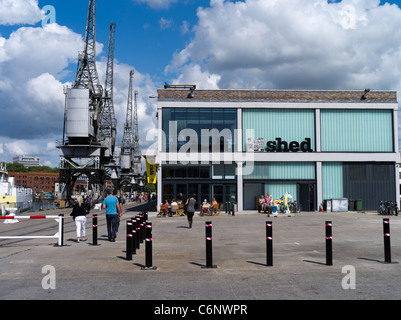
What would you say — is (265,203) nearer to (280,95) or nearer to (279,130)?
(279,130)

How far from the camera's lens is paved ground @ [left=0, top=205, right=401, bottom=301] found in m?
6.98

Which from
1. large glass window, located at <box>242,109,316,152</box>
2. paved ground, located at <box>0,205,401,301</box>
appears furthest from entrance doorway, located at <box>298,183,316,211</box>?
paved ground, located at <box>0,205,401,301</box>

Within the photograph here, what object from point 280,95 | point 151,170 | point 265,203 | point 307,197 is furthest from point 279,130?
point 151,170

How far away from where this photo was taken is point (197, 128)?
1403 inches

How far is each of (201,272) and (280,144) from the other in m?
28.3

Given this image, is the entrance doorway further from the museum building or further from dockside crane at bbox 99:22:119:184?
dockside crane at bbox 99:22:119:184

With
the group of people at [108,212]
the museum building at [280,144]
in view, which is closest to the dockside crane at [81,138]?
the museum building at [280,144]

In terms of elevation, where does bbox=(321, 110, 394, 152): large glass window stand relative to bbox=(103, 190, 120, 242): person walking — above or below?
above

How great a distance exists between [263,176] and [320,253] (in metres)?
24.6

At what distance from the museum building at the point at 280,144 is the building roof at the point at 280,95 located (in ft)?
0.29

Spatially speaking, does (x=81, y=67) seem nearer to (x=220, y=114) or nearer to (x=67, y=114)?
(x=67, y=114)

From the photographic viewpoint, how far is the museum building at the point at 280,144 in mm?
35500

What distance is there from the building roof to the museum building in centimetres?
9

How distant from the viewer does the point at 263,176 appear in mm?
35875
